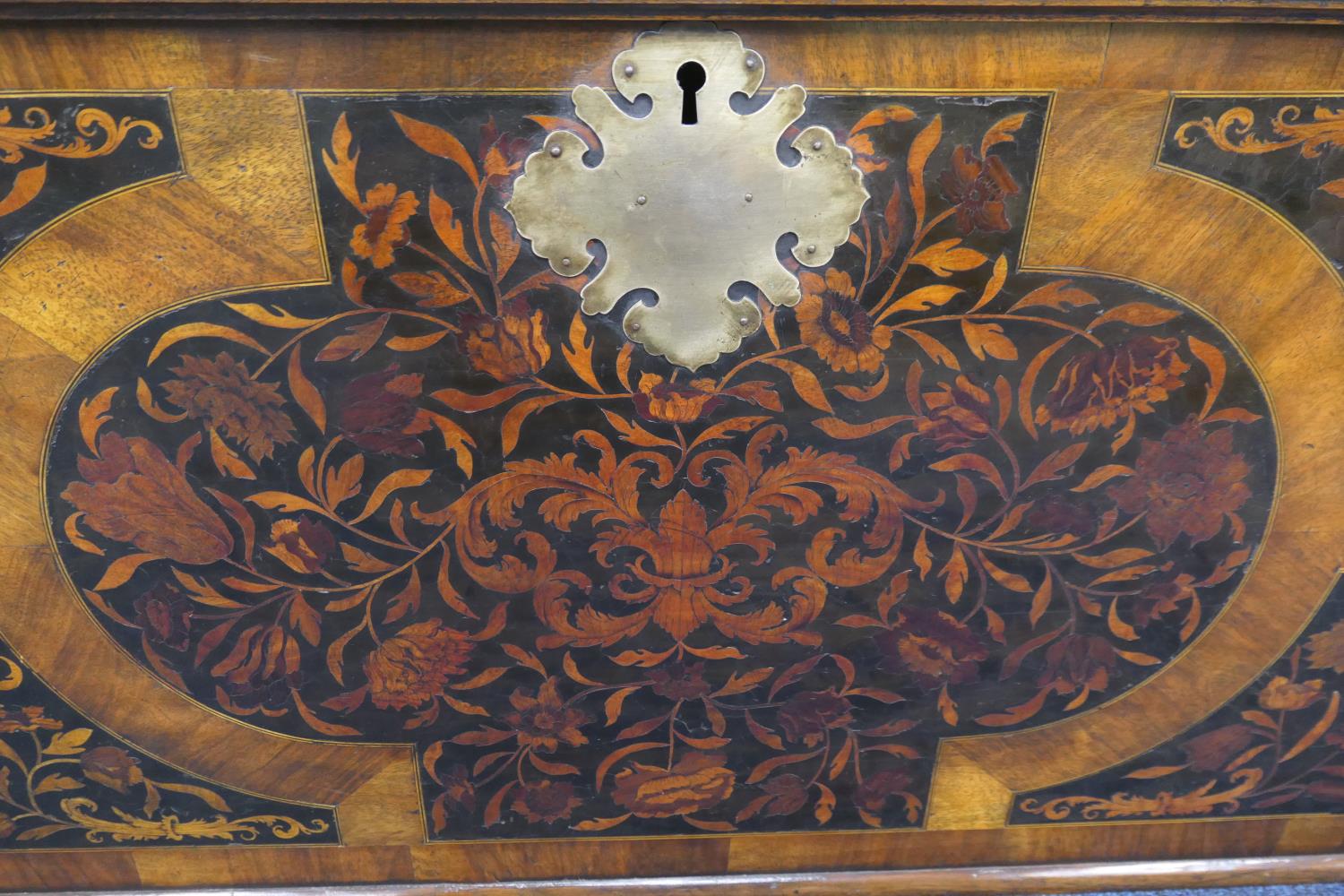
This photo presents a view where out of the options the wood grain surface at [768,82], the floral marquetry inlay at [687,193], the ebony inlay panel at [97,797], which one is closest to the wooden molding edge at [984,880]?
the wood grain surface at [768,82]

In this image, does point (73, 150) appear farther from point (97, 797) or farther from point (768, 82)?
point (97, 797)

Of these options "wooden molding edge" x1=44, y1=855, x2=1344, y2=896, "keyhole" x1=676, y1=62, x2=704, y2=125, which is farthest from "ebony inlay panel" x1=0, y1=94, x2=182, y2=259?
"wooden molding edge" x1=44, y1=855, x2=1344, y2=896

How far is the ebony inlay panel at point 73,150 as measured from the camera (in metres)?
0.93

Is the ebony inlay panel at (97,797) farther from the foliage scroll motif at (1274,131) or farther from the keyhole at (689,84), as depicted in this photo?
the foliage scroll motif at (1274,131)

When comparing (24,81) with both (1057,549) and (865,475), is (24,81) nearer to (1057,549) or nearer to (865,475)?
(865,475)

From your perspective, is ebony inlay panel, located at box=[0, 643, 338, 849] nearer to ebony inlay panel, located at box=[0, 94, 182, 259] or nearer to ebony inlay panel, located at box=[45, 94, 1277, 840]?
ebony inlay panel, located at box=[45, 94, 1277, 840]

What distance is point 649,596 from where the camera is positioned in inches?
45.6

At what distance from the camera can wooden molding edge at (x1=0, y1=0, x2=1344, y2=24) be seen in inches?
34.8

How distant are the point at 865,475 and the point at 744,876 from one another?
559 mm

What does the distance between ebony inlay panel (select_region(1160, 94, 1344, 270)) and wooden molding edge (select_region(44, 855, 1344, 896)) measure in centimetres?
82

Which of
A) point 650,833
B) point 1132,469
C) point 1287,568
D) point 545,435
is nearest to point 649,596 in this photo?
point 545,435

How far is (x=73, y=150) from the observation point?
3.10 feet

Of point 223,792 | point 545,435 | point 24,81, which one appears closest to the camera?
point 24,81

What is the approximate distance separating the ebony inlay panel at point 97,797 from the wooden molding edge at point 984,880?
205 millimetres
